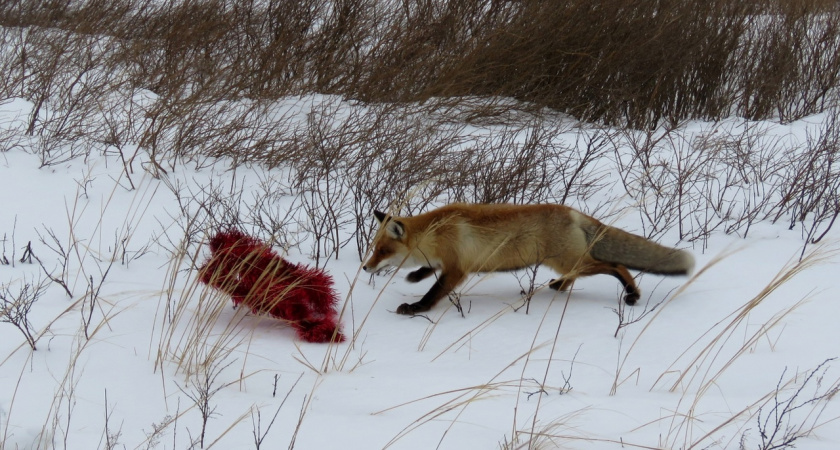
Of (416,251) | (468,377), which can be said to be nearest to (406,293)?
(416,251)

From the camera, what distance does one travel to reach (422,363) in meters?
3.47

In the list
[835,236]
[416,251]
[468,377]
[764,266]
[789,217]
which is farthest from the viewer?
[789,217]

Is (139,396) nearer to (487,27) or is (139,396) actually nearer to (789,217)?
(789,217)

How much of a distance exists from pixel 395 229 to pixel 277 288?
78 cm

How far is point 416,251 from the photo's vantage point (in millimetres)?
4219

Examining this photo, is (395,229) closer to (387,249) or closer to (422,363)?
(387,249)

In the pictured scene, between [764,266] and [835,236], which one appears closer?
[764,266]

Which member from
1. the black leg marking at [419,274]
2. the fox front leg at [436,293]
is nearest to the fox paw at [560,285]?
the fox front leg at [436,293]

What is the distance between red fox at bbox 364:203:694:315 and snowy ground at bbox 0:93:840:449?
197 millimetres

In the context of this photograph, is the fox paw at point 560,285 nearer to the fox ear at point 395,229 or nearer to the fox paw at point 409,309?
the fox paw at point 409,309

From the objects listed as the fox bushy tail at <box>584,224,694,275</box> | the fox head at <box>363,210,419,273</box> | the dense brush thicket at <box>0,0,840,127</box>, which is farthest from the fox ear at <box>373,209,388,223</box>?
the dense brush thicket at <box>0,0,840,127</box>

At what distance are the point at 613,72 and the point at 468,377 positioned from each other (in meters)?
6.08

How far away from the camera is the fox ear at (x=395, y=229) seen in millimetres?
3987

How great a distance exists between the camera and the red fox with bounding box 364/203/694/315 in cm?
412
